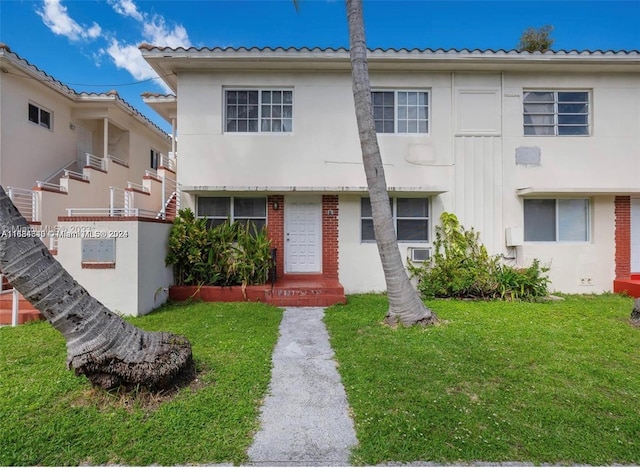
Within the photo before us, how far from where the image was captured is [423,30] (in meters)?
8.87

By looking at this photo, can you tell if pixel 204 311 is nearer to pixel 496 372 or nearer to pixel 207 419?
pixel 207 419

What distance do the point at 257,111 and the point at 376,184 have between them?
16.3 feet

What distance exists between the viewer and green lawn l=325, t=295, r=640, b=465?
2.57 m

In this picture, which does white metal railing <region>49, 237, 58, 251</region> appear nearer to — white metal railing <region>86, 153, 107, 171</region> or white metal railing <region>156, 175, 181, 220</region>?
white metal railing <region>156, 175, 181, 220</region>

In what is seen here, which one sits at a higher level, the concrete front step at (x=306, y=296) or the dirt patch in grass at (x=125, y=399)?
the concrete front step at (x=306, y=296)

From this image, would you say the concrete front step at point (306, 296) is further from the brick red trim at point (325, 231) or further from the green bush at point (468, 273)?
the green bush at point (468, 273)

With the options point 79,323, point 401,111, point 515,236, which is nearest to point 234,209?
point 401,111

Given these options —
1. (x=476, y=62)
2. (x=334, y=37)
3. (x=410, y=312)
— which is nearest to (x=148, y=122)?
(x=334, y=37)

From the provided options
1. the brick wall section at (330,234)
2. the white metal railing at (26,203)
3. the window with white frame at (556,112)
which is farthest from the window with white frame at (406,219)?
the white metal railing at (26,203)

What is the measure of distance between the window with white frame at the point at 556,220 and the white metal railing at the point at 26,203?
1266 cm

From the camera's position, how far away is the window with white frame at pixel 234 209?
8.93m

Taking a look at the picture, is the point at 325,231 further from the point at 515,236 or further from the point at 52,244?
the point at 52,244

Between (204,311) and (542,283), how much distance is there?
824 cm

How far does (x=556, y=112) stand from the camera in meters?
9.04
